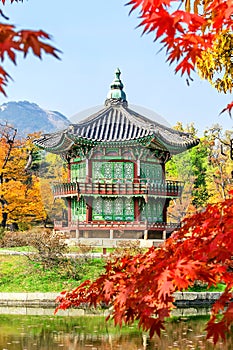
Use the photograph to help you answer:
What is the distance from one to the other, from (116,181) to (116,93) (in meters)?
5.05

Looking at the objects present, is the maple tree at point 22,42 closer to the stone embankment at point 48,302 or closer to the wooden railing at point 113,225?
the stone embankment at point 48,302

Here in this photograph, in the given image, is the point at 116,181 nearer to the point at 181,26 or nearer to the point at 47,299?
the point at 47,299

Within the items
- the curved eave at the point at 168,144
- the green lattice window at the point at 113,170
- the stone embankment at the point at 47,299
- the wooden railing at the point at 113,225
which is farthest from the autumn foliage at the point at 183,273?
the curved eave at the point at 168,144

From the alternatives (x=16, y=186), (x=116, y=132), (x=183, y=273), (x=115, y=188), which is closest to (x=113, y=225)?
(x=115, y=188)

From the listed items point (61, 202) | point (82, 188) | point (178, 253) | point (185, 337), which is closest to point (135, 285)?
point (178, 253)

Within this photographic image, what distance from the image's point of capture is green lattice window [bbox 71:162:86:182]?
22830mm

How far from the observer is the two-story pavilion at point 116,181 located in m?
22.0

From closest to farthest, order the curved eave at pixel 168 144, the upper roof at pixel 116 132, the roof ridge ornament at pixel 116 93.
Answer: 1. the upper roof at pixel 116 132
2. the curved eave at pixel 168 144
3. the roof ridge ornament at pixel 116 93

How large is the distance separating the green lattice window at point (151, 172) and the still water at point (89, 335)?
11.0 metres

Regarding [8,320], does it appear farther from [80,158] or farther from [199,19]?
[80,158]

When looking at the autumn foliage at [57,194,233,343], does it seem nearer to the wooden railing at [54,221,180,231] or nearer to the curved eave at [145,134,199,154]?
the wooden railing at [54,221,180,231]

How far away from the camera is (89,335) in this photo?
1014 centimetres

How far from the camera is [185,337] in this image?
9945mm

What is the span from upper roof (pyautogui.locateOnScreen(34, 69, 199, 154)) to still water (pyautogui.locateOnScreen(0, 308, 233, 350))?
11.1 m
